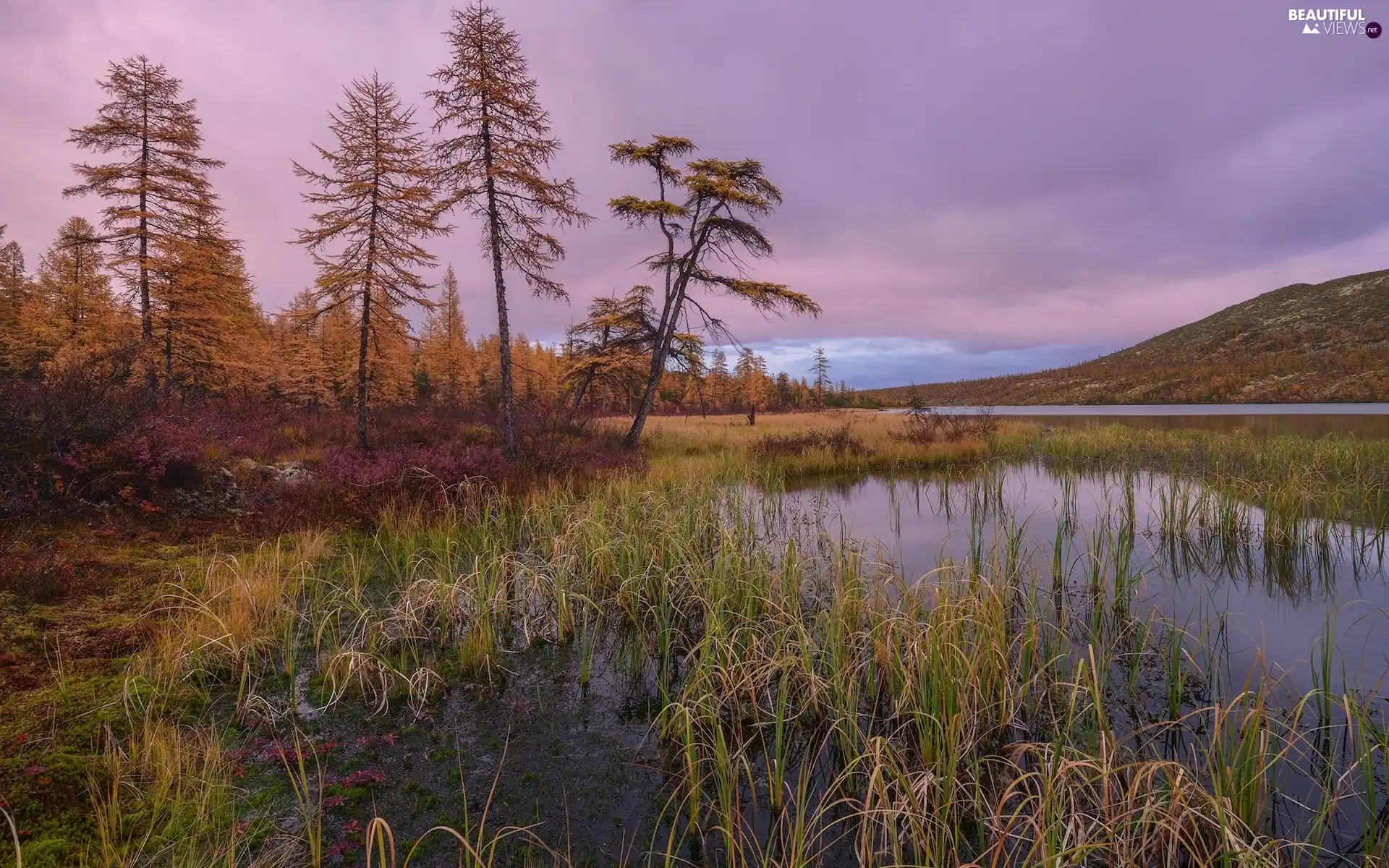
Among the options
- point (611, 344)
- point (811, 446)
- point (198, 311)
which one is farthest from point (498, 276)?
point (198, 311)

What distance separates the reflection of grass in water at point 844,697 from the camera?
2664 mm

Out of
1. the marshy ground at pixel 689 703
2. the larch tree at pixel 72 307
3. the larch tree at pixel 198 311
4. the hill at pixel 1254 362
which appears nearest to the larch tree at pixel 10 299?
the larch tree at pixel 72 307

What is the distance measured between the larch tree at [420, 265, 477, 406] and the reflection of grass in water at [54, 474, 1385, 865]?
36065 millimetres

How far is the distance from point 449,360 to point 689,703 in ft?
155

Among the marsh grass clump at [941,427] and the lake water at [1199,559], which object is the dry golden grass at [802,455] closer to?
the marsh grass clump at [941,427]

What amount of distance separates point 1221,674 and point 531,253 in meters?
16.6

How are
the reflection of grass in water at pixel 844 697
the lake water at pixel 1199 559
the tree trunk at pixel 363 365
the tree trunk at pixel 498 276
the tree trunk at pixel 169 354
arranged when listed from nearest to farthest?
the reflection of grass in water at pixel 844 697 < the lake water at pixel 1199 559 < the tree trunk at pixel 498 276 < the tree trunk at pixel 363 365 < the tree trunk at pixel 169 354

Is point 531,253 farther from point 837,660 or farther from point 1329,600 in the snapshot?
point 1329,600

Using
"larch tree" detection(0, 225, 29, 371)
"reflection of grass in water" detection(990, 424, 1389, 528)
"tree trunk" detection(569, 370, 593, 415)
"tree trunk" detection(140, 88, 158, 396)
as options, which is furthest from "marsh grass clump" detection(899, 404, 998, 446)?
"larch tree" detection(0, 225, 29, 371)

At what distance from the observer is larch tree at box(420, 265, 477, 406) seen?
43938 millimetres

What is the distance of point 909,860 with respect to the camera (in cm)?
281

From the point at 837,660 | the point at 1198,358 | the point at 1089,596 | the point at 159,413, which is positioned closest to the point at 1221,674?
the point at 1089,596

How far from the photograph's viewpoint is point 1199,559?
25.2 ft

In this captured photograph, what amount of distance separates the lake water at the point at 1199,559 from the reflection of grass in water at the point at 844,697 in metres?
0.34
